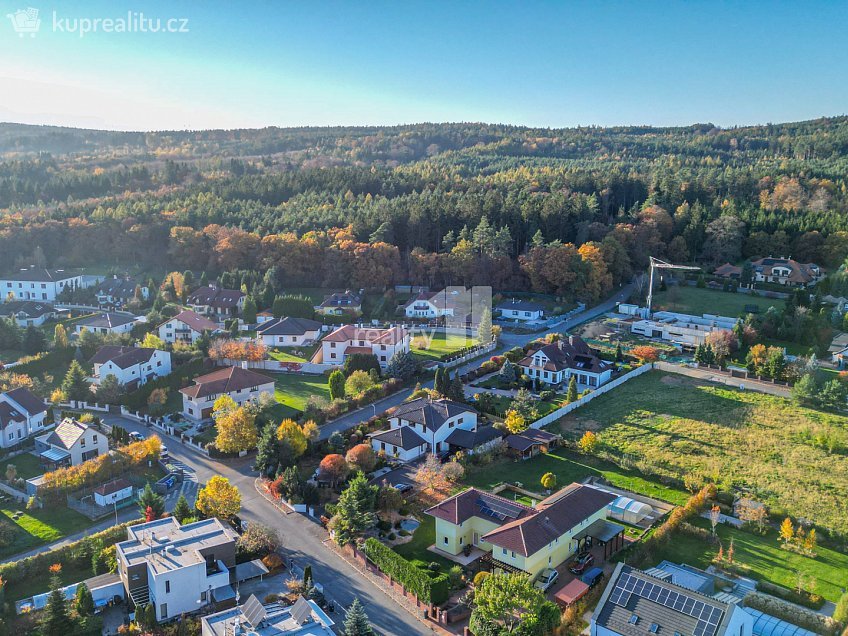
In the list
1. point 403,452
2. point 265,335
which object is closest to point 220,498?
point 403,452

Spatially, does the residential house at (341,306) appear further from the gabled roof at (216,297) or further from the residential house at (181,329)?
the residential house at (181,329)

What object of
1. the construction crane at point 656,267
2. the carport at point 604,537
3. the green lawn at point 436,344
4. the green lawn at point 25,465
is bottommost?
the green lawn at point 25,465

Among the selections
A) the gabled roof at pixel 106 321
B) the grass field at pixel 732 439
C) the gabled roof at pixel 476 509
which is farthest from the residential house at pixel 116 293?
the gabled roof at pixel 476 509

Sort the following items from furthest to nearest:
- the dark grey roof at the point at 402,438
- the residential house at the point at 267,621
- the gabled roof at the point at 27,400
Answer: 1. the gabled roof at the point at 27,400
2. the dark grey roof at the point at 402,438
3. the residential house at the point at 267,621

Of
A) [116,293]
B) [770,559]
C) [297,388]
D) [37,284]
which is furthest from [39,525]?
[37,284]

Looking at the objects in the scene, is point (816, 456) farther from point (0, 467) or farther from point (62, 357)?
point (62, 357)

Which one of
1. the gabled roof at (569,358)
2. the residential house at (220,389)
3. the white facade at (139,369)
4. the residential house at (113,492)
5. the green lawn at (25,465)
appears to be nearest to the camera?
the residential house at (113,492)

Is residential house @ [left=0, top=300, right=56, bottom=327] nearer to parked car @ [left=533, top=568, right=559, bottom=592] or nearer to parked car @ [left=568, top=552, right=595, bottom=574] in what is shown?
parked car @ [left=533, top=568, right=559, bottom=592]
